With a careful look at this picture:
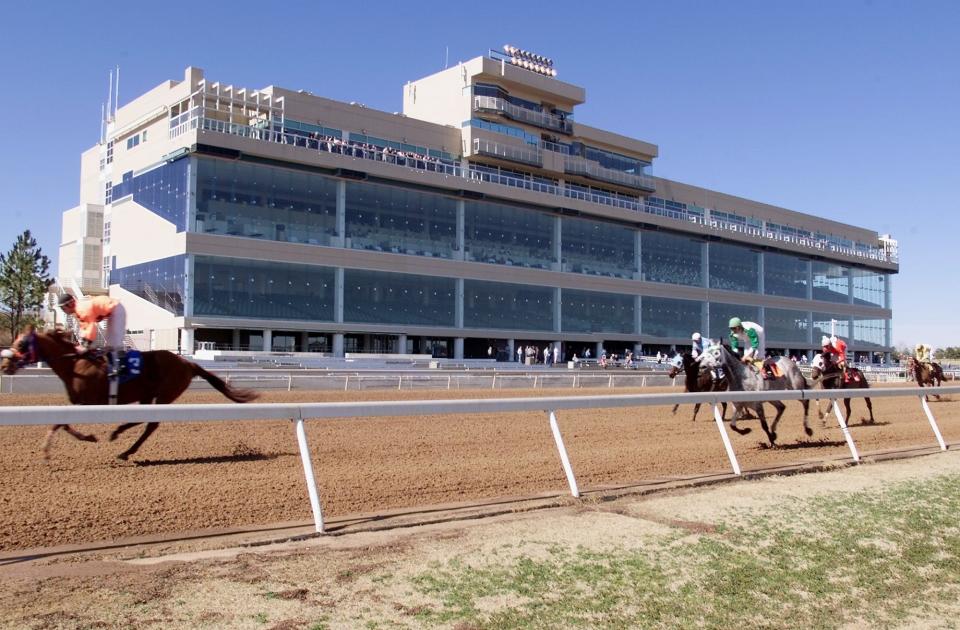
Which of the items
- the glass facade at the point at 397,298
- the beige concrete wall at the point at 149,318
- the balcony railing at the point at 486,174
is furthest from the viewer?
the glass facade at the point at 397,298

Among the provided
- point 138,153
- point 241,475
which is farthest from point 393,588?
point 138,153

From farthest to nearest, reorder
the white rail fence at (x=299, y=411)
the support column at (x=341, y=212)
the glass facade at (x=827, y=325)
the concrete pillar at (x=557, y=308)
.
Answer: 1. the glass facade at (x=827, y=325)
2. the concrete pillar at (x=557, y=308)
3. the support column at (x=341, y=212)
4. the white rail fence at (x=299, y=411)

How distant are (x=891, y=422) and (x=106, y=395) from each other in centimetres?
1446

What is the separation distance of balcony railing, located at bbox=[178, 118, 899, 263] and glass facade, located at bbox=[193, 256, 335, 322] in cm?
658

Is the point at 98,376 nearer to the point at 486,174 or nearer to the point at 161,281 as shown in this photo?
the point at 161,281

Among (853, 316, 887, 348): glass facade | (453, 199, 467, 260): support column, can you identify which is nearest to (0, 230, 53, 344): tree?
(453, 199, 467, 260): support column

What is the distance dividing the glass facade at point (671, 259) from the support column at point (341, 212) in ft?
80.7

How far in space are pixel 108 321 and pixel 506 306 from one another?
45.2 m

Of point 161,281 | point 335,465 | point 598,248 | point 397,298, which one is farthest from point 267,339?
point 335,465

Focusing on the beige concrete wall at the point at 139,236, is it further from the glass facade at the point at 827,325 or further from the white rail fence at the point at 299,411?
the glass facade at the point at 827,325

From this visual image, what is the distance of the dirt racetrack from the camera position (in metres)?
5.68

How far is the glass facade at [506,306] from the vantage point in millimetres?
51438

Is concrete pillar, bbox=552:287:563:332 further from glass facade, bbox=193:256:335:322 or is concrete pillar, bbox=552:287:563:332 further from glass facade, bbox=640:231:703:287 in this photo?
glass facade, bbox=193:256:335:322

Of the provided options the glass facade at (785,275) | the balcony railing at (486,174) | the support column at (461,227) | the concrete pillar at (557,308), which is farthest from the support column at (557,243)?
the glass facade at (785,275)
